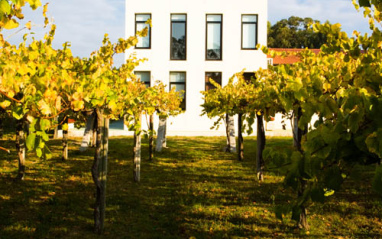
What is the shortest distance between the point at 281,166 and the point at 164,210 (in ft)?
16.3

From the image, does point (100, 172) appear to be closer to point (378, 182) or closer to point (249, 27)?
point (378, 182)

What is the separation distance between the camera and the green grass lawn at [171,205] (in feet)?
18.1

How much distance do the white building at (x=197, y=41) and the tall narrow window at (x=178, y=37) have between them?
0.07 metres

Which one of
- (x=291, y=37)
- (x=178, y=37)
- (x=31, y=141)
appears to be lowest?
(x=31, y=141)

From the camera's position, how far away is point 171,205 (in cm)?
695

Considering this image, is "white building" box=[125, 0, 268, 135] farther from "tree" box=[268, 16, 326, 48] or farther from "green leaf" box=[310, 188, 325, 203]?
"tree" box=[268, 16, 326, 48]

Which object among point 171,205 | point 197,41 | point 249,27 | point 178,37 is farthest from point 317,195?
point 249,27

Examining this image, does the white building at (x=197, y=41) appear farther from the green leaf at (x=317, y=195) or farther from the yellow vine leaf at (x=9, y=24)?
the yellow vine leaf at (x=9, y=24)

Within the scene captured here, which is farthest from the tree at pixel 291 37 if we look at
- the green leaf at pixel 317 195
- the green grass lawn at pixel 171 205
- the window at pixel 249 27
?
the green leaf at pixel 317 195

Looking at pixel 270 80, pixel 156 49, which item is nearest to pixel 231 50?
pixel 156 49

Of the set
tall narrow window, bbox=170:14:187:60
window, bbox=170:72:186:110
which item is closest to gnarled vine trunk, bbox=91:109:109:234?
window, bbox=170:72:186:110

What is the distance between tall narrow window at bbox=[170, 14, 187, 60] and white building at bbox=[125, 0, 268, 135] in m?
0.07

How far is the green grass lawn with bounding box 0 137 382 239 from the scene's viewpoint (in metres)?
5.52

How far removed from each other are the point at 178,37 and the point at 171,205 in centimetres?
1747
